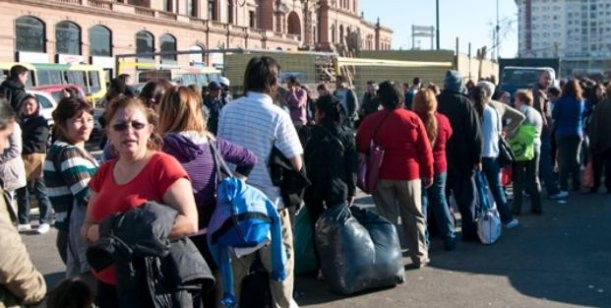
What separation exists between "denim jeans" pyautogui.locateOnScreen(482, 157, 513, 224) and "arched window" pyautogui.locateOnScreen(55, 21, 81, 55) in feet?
131

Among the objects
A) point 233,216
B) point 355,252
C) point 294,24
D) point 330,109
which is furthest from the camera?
point 294,24

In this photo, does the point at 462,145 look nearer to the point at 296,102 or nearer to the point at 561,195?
the point at 561,195

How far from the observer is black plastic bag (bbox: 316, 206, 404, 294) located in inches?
248

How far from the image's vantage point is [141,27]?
52031 mm

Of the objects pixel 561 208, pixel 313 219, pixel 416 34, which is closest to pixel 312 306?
pixel 313 219

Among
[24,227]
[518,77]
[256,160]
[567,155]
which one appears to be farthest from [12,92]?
[518,77]

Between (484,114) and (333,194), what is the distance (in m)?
3.17

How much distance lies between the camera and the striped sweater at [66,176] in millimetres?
4414

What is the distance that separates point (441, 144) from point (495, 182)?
170cm

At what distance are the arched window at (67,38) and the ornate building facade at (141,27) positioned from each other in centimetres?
6

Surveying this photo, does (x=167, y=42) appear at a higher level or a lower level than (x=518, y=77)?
higher

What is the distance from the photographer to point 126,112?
3.57 m

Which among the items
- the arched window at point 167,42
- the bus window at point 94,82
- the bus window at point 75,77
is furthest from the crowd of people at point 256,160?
the arched window at point 167,42

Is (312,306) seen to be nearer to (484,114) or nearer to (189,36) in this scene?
(484,114)
